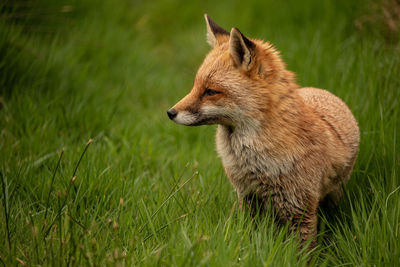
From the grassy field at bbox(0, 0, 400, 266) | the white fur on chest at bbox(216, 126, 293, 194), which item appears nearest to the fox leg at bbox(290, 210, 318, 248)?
the grassy field at bbox(0, 0, 400, 266)

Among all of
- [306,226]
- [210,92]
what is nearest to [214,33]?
[210,92]

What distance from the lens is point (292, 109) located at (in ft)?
11.6

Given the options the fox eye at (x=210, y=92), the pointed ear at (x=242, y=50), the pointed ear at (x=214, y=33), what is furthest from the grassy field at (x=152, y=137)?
the pointed ear at (x=214, y=33)

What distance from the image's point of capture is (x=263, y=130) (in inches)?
136

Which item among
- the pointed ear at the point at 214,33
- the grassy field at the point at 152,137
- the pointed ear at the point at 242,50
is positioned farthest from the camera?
the pointed ear at the point at 214,33

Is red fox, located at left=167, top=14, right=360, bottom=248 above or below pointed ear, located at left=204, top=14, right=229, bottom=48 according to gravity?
below

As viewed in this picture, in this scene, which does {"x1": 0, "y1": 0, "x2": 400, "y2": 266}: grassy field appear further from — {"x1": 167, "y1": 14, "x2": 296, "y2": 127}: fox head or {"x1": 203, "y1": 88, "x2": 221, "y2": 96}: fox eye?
{"x1": 203, "y1": 88, "x2": 221, "y2": 96}: fox eye

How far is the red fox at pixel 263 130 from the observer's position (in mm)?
3428

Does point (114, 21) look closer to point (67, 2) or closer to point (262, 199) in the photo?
point (67, 2)

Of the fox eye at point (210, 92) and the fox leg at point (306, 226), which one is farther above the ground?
the fox eye at point (210, 92)

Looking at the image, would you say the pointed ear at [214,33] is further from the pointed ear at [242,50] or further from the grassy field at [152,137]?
the grassy field at [152,137]

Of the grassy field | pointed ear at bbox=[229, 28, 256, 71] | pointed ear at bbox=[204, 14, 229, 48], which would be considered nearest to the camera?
the grassy field

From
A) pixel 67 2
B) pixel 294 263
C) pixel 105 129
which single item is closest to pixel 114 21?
pixel 67 2

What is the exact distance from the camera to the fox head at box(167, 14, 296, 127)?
11.3ft
